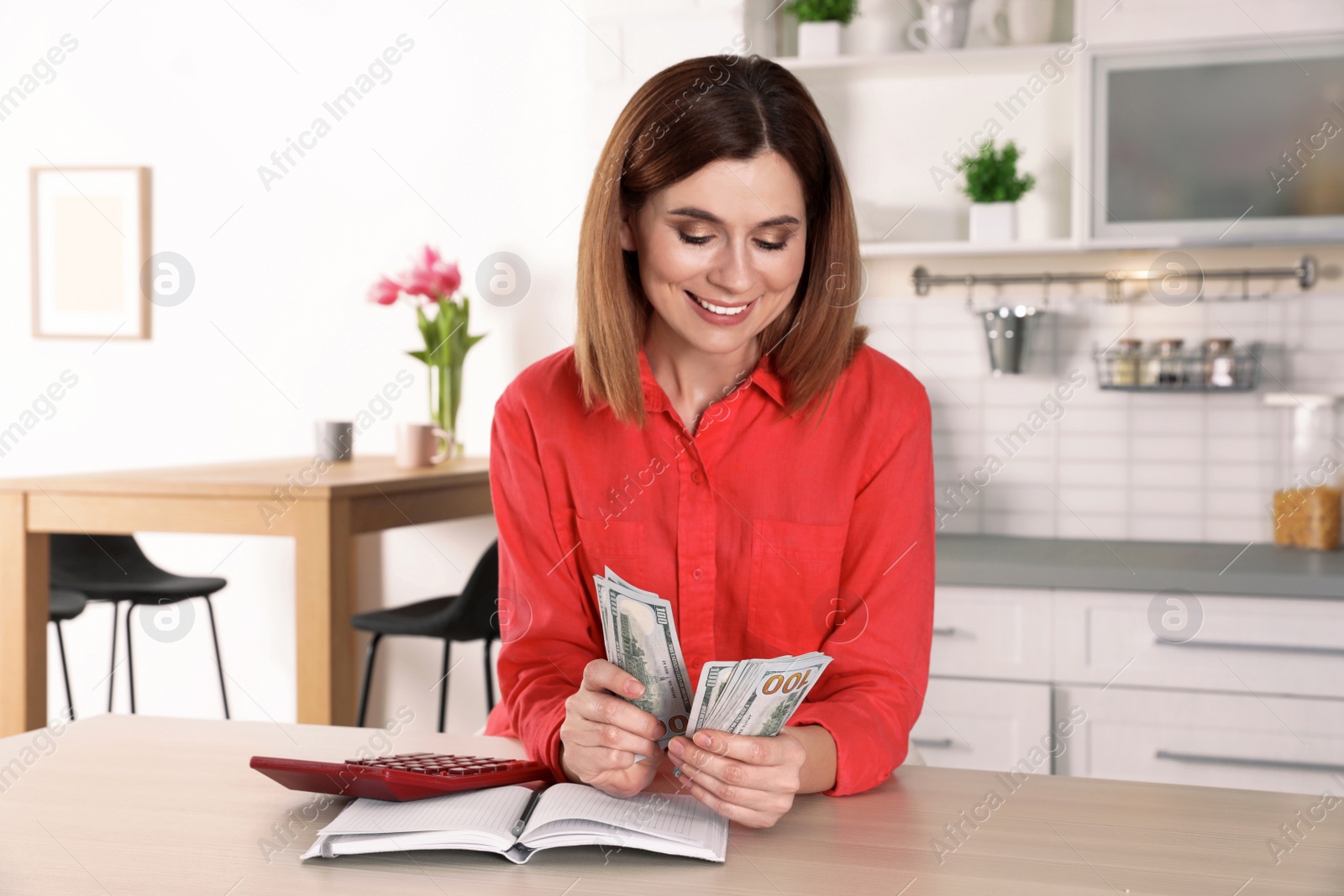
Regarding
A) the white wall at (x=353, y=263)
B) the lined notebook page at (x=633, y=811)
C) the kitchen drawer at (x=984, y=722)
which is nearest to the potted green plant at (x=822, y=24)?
the white wall at (x=353, y=263)

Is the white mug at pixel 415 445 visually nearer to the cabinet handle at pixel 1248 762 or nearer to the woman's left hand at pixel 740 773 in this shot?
the cabinet handle at pixel 1248 762

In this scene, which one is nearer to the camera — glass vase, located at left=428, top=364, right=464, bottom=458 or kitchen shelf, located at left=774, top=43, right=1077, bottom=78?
kitchen shelf, located at left=774, top=43, right=1077, bottom=78

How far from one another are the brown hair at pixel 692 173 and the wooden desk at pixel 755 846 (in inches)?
18.2

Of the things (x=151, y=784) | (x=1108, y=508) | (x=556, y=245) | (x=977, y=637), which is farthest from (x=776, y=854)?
(x=556, y=245)

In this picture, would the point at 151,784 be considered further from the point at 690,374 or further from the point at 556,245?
the point at 556,245

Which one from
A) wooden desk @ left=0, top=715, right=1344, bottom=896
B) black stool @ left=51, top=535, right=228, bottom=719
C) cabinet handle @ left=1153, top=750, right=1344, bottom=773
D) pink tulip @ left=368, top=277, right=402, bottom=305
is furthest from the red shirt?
black stool @ left=51, top=535, right=228, bottom=719

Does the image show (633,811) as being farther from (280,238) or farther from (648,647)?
(280,238)

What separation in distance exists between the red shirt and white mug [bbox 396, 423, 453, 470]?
161 centimetres

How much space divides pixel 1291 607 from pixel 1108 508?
0.66 metres

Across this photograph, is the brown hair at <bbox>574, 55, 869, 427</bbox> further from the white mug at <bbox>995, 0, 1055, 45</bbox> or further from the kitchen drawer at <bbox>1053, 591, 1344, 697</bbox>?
the white mug at <bbox>995, 0, 1055, 45</bbox>

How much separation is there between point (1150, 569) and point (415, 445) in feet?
5.49

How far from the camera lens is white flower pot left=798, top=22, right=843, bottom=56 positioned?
116 inches

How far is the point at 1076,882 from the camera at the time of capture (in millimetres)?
853

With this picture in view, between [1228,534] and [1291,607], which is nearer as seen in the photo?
[1291,607]
